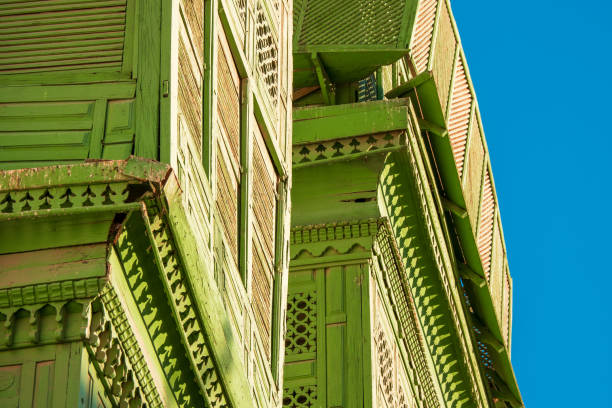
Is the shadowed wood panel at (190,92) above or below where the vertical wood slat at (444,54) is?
below

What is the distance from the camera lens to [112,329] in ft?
35.8

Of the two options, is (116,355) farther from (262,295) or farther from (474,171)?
(474,171)

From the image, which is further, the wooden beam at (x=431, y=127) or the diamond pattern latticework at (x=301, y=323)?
the wooden beam at (x=431, y=127)

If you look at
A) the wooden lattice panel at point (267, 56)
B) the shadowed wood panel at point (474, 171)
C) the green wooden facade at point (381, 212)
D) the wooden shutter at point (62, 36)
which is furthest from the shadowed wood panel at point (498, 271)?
the wooden shutter at point (62, 36)

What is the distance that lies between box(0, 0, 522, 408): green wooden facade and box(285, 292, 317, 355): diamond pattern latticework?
24 mm

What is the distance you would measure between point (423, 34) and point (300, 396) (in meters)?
4.45

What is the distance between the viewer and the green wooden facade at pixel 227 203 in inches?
425

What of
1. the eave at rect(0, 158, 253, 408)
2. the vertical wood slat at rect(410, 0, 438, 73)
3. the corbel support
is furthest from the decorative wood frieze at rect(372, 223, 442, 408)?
the eave at rect(0, 158, 253, 408)

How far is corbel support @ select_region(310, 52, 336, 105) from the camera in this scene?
742 inches

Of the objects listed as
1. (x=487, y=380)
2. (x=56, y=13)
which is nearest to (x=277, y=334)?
(x=56, y=13)

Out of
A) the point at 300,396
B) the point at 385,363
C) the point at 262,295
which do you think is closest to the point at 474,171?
the point at 385,363

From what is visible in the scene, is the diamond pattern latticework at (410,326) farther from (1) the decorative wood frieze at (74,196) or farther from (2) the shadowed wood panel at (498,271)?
(1) the decorative wood frieze at (74,196)

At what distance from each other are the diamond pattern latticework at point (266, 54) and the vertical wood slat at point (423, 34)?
458 cm

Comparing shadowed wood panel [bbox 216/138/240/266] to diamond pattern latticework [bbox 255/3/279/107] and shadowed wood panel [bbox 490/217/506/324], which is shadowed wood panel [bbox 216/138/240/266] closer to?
diamond pattern latticework [bbox 255/3/279/107]
